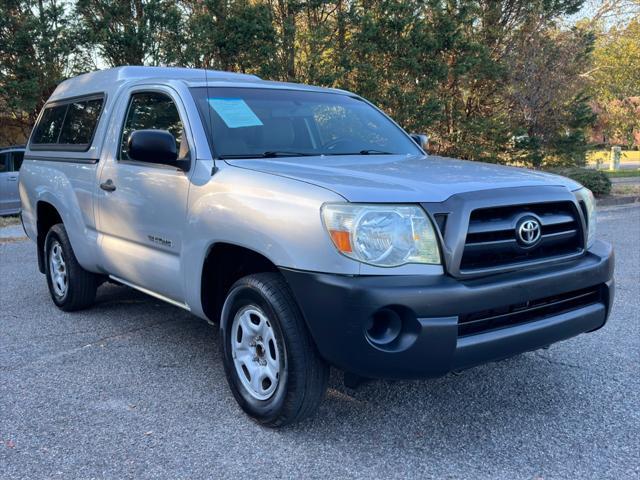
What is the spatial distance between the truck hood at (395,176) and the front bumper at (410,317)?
402 mm

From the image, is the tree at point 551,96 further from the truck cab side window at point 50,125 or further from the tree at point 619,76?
the truck cab side window at point 50,125

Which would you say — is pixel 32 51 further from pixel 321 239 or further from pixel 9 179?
pixel 321 239

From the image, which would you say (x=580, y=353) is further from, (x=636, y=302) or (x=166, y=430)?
(x=166, y=430)

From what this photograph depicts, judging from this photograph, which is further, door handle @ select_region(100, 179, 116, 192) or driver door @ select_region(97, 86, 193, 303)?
door handle @ select_region(100, 179, 116, 192)

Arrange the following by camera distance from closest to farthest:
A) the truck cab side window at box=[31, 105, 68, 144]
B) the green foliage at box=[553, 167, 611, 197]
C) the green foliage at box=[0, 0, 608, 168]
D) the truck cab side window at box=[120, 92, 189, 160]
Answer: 1. the truck cab side window at box=[120, 92, 189, 160]
2. the truck cab side window at box=[31, 105, 68, 144]
3. the green foliage at box=[0, 0, 608, 168]
4. the green foliage at box=[553, 167, 611, 197]

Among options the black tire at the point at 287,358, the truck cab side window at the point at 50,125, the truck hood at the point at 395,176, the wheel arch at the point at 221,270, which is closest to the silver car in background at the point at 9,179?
the truck cab side window at the point at 50,125

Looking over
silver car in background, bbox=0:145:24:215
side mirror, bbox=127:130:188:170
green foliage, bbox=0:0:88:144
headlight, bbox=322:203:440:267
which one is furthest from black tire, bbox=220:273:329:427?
green foliage, bbox=0:0:88:144

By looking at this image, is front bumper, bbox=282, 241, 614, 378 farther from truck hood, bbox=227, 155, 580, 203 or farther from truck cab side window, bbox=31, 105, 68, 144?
truck cab side window, bbox=31, 105, 68, 144

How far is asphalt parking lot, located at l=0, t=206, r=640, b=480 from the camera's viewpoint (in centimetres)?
291

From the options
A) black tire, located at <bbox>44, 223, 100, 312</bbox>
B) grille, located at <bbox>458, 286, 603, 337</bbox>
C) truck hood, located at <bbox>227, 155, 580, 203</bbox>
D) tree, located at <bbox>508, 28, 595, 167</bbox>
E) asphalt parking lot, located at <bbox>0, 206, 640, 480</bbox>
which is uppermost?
tree, located at <bbox>508, 28, 595, 167</bbox>

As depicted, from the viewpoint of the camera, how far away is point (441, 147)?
16.4 m

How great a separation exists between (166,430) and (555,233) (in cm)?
224

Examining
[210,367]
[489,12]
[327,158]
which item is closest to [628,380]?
[327,158]

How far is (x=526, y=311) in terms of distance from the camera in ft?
10.1
